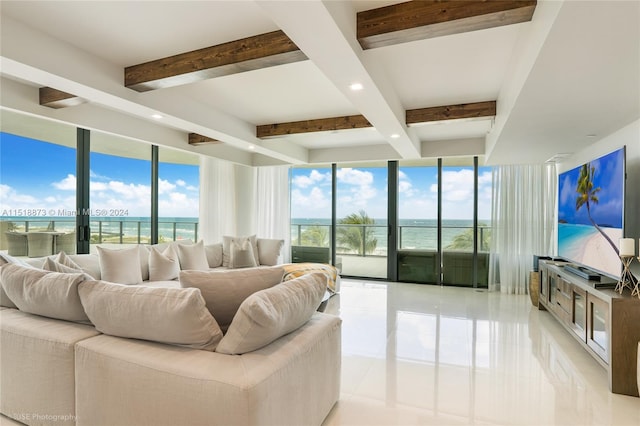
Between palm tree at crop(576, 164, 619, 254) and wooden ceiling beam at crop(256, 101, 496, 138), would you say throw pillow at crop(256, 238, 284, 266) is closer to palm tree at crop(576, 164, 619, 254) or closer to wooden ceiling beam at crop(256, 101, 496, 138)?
wooden ceiling beam at crop(256, 101, 496, 138)

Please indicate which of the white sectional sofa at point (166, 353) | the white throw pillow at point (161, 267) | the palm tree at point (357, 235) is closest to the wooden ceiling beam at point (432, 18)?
the white sectional sofa at point (166, 353)

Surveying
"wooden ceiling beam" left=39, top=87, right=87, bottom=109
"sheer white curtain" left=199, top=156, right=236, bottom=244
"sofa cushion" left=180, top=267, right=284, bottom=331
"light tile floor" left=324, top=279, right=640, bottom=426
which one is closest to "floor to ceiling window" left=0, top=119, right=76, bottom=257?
"wooden ceiling beam" left=39, top=87, right=87, bottom=109

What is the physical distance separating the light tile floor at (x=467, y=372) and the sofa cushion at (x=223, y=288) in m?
0.95

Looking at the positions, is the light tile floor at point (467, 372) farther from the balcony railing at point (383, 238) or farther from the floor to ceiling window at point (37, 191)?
the floor to ceiling window at point (37, 191)

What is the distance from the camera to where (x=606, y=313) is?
104 inches

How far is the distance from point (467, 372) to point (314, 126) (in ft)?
11.3

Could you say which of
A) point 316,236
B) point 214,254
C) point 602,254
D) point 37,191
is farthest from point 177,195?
point 602,254

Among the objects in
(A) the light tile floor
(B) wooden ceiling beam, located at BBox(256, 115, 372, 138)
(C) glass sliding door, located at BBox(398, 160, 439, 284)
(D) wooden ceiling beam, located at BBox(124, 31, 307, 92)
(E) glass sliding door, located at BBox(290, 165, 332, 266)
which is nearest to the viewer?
(A) the light tile floor

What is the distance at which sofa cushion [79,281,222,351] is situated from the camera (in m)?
1.65

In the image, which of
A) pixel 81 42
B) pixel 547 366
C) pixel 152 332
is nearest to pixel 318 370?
pixel 152 332

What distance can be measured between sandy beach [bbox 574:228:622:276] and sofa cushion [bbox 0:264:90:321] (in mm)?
4014

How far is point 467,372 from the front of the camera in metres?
2.80

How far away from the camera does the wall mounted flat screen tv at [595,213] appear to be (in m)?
2.99

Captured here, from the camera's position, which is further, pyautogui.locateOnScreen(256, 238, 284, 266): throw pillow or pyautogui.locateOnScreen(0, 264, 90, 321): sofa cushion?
pyautogui.locateOnScreen(256, 238, 284, 266): throw pillow
